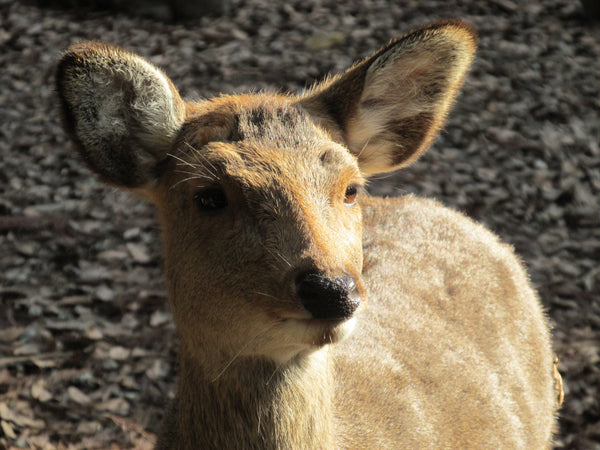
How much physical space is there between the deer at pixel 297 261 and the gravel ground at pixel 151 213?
1758 millimetres

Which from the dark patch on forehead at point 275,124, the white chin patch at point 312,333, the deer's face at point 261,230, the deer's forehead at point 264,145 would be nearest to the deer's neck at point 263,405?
the deer's face at point 261,230

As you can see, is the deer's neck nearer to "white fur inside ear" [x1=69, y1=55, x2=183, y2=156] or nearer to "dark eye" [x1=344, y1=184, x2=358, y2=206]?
"dark eye" [x1=344, y1=184, x2=358, y2=206]

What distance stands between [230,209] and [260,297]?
0.37 meters

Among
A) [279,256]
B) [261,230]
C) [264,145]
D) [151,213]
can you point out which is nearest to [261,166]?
[264,145]

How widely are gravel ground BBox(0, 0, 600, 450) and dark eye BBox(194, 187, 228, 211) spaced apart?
240cm

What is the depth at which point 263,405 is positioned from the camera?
2451mm

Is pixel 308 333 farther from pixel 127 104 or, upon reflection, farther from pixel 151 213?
pixel 151 213

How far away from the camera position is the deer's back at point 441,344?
3.16 metres

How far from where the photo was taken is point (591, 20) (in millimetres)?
8609

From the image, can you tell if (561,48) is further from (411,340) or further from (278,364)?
(278,364)

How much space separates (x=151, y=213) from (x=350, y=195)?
274 centimetres

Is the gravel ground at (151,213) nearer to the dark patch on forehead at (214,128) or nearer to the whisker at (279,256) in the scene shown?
the dark patch on forehead at (214,128)

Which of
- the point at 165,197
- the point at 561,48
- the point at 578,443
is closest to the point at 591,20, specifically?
the point at 561,48

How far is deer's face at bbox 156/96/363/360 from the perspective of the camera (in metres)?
2.14
